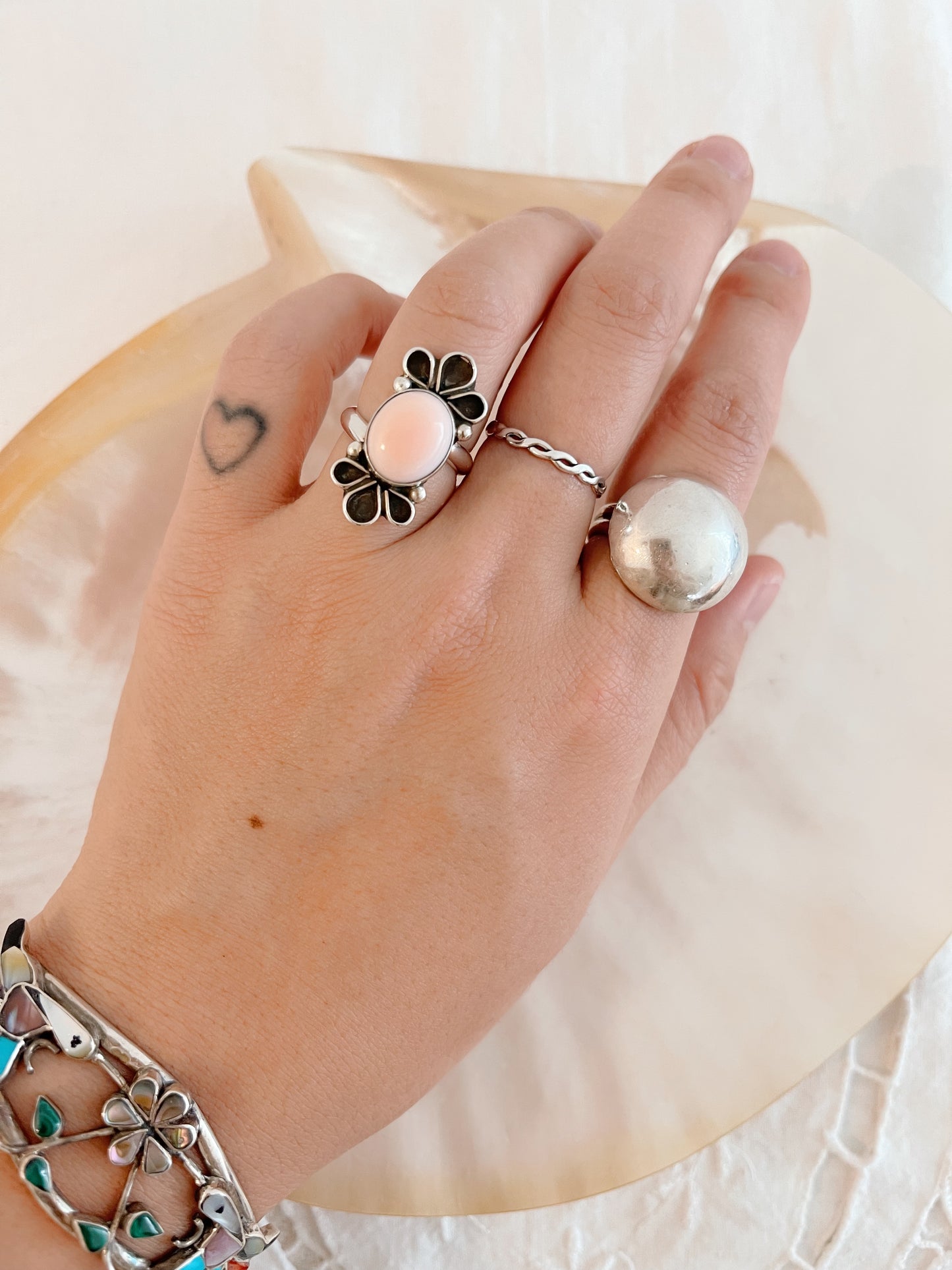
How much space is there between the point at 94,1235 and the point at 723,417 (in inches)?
28.7

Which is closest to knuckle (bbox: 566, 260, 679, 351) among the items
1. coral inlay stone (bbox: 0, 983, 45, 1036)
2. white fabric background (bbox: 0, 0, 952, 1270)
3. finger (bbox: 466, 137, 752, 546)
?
finger (bbox: 466, 137, 752, 546)

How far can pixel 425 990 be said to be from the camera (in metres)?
0.67

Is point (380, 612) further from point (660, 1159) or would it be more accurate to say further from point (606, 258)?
point (660, 1159)

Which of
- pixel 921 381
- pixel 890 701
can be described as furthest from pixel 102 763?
pixel 921 381

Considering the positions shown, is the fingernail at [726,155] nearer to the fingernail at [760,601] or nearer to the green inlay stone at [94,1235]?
the fingernail at [760,601]

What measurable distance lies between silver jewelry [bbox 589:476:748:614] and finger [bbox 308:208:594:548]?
132mm

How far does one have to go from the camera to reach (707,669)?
0.84 m

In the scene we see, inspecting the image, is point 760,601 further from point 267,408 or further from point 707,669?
point 267,408

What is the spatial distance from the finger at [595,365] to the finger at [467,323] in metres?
0.03

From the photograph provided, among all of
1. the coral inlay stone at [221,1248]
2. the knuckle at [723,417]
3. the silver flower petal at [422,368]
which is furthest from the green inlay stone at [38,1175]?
the knuckle at [723,417]

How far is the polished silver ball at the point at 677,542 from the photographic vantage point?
66 centimetres

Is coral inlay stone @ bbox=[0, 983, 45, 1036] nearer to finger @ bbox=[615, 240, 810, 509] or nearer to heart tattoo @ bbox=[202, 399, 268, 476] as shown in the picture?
heart tattoo @ bbox=[202, 399, 268, 476]

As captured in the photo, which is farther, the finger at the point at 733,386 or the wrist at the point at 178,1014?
the finger at the point at 733,386

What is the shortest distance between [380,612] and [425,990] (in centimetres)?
28
